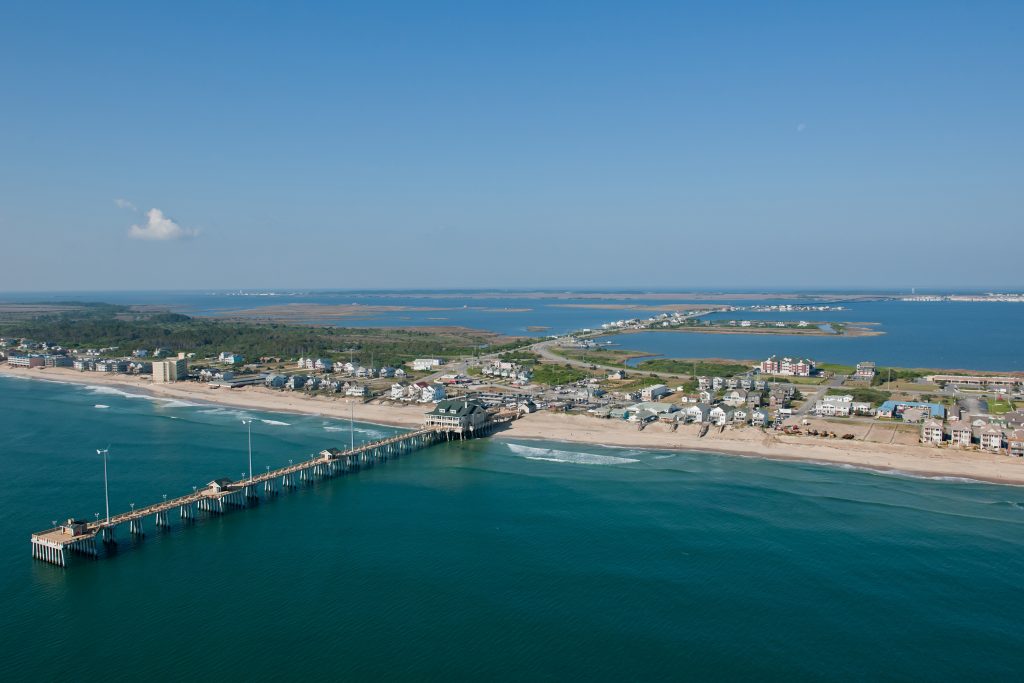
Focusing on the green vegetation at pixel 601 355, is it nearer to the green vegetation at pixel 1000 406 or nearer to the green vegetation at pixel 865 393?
the green vegetation at pixel 865 393

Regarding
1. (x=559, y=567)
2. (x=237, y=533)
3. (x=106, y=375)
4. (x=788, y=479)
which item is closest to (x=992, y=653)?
(x=559, y=567)

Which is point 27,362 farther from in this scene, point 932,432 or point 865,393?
point 932,432

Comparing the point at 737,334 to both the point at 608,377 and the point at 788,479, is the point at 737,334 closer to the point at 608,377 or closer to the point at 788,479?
the point at 608,377

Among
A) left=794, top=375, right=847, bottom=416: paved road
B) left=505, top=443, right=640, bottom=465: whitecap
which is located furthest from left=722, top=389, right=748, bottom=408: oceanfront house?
left=505, top=443, right=640, bottom=465: whitecap

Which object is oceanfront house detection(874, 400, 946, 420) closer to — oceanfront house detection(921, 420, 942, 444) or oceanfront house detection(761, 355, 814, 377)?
oceanfront house detection(921, 420, 942, 444)

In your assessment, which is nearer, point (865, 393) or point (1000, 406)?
point (1000, 406)

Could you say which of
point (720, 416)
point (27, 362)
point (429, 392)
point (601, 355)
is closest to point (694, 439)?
point (720, 416)

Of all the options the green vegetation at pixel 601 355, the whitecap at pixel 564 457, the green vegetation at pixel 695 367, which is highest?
the green vegetation at pixel 601 355

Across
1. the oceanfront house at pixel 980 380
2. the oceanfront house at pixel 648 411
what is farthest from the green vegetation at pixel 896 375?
the oceanfront house at pixel 648 411
